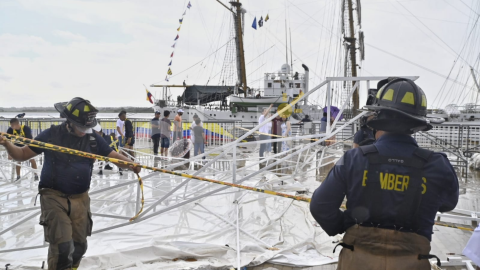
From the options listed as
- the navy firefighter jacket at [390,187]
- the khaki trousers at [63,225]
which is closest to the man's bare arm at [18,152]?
the khaki trousers at [63,225]

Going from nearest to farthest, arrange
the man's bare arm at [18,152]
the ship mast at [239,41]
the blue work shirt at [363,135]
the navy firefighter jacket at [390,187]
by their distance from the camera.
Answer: the navy firefighter jacket at [390,187] → the man's bare arm at [18,152] → the blue work shirt at [363,135] → the ship mast at [239,41]

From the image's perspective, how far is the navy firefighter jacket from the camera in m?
1.86

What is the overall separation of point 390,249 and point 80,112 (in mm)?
2881

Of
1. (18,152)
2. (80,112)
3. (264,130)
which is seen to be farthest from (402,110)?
(264,130)

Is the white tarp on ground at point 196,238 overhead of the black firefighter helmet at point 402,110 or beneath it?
beneath

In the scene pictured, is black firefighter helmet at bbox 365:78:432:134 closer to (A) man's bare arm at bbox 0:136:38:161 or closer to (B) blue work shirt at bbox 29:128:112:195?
(B) blue work shirt at bbox 29:128:112:195

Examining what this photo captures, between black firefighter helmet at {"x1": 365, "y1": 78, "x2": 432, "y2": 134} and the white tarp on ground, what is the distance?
2.55 meters

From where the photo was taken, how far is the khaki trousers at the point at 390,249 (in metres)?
1.87

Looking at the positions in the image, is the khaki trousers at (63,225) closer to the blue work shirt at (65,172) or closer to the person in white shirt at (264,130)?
the blue work shirt at (65,172)

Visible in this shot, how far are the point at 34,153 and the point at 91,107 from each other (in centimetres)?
68

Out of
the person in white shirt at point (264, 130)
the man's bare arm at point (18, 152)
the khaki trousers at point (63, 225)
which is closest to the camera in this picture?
the khaki trousers at point (63, 225)

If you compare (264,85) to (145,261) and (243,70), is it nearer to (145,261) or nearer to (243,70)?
(243,70)

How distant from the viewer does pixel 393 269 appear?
6.12ft

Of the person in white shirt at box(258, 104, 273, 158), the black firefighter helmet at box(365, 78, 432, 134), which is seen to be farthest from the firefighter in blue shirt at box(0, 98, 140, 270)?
the person in white shirt at box(258, 104, 273, 158)
